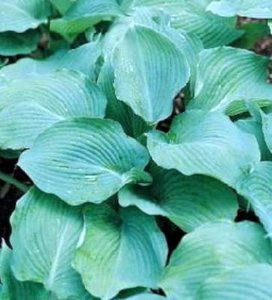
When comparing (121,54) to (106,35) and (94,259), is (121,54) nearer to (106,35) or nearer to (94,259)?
(106,35)

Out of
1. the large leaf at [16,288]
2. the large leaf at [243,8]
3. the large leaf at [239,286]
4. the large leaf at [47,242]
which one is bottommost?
the large leaf at [16,288]

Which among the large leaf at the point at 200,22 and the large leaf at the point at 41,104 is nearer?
the large leaf at the point at 41,104

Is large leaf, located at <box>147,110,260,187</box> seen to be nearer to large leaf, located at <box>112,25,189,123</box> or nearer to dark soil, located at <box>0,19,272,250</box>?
large leaf, located at <box>112,25,189,123</box>

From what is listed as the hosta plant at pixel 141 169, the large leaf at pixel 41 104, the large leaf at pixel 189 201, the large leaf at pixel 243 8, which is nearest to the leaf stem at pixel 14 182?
the hosta plant at pixel 141 169

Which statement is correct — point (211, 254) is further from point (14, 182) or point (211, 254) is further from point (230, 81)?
point (14, 182)

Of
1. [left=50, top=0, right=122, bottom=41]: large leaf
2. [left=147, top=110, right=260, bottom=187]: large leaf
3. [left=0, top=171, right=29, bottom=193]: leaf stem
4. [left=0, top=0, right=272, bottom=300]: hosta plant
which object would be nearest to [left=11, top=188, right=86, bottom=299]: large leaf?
[left=0, top=0, right=272, bottom=300]: hosta plant

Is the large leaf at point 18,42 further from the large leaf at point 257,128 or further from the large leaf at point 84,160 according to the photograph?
→ the large leaf at point 257,128
